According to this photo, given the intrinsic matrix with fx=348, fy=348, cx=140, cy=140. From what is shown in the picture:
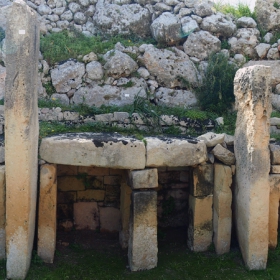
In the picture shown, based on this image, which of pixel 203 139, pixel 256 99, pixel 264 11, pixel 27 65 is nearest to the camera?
pixel 27 65

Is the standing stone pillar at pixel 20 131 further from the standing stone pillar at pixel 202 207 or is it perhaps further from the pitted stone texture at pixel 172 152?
the standing stone pillar at pixel 202 207

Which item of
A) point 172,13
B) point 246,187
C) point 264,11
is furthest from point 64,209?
point 264,11

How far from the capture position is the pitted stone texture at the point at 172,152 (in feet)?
15.9

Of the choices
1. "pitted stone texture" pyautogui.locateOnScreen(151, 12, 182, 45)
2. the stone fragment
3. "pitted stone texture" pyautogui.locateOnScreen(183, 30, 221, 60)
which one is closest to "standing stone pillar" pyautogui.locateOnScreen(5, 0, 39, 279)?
the stone fragment

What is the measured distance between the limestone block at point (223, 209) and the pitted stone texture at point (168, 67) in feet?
9.70

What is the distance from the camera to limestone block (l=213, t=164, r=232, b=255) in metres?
5.26

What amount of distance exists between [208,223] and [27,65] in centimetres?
350

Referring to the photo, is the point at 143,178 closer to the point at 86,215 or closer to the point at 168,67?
the point at 86,215

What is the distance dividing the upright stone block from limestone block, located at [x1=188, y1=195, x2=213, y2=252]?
212 cm

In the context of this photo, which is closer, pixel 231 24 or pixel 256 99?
pixel 256 99

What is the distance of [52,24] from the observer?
27.1 ft

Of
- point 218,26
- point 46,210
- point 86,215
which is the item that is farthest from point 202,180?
point 218,26

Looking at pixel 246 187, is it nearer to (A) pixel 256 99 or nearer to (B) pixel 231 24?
(A) pixel 256 99

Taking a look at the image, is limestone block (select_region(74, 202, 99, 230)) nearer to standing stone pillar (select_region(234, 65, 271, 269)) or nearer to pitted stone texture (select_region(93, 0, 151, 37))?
standing stone pillar (select_region(234, 65, 271, 269))
